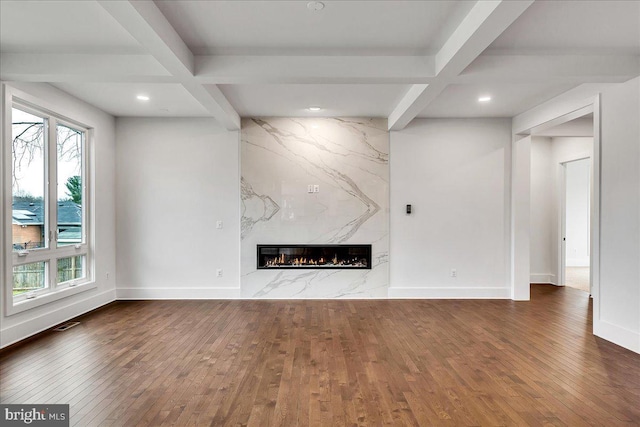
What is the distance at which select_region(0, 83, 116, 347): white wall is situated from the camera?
151 inches

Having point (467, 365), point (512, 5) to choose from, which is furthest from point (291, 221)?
point (512, 5)

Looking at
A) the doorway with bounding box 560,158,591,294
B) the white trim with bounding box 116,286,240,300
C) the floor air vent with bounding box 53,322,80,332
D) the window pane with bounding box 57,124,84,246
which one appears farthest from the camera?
the doorway with bounding box 560,158,591,294

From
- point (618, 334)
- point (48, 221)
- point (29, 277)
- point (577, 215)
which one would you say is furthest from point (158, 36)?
point (577, 215)

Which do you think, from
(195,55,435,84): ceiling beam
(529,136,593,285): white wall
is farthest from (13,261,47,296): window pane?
(529,136,593,285): white wall

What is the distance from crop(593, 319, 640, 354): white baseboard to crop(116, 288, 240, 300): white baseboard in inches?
182

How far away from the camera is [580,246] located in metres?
9.25

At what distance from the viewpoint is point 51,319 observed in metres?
4.16

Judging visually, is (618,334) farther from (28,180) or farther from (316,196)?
(28,180)

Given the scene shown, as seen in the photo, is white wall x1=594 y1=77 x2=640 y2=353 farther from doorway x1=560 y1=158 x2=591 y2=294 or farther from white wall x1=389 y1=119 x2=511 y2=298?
doorway x1=560 y1=158 x2=591 y2=294

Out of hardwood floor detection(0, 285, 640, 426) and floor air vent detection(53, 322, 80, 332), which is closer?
hardwood floor detection(0, 285, 640, 426)

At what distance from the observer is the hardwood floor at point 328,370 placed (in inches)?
92.4

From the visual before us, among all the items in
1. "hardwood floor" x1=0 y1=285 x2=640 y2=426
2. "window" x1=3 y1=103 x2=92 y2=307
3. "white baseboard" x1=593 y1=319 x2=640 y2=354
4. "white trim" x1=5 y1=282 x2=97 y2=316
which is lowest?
"hardwood floor" x1=0 y1=285 x2=640 y2=426

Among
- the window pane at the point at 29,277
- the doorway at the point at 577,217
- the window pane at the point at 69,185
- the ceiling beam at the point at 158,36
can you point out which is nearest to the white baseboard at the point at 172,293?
the window pane at the point at 69,185

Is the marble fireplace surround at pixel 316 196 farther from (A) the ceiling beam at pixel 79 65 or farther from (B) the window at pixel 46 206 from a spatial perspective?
(A) the ceiling beam at pixel 79 65
